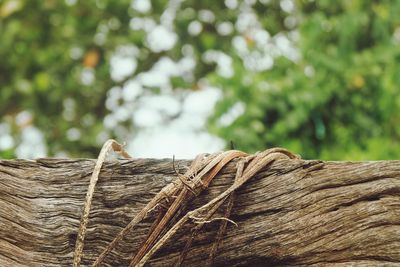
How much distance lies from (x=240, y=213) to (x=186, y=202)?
11 centimetres

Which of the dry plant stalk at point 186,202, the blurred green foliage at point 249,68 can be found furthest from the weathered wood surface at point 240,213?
the blurred green foliage at point 249,68

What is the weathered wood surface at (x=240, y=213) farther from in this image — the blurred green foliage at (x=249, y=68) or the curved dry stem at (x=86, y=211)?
the blurred green foliage at (x=249, y=68)

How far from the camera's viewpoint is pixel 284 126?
433cm

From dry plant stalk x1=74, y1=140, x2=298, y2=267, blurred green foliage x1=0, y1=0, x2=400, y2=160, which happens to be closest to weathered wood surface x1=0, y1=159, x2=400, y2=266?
dry plant stalk x1=74, y1=140, x2=298, y2=267

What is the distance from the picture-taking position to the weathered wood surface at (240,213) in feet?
4.22

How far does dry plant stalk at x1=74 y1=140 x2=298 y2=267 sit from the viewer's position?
4.31ft

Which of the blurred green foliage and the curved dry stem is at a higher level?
the blurred green foliage

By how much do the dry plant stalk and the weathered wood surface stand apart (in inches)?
0.9

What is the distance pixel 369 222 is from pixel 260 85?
10.8ft

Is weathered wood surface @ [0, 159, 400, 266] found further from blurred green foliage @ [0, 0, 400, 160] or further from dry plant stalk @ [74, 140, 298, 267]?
blurred green foliage @ [0, 0, 400, 160]

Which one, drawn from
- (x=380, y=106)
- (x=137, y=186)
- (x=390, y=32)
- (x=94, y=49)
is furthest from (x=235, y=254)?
(x=94, y=49)

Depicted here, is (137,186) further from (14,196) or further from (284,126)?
(284,126)

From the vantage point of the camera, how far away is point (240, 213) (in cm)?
136

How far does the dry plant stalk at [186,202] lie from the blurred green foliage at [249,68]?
2.45 m
